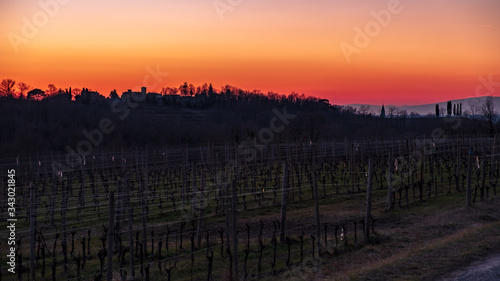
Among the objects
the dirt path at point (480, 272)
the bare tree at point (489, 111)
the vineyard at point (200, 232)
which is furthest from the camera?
the bare tree at point (489, 111)

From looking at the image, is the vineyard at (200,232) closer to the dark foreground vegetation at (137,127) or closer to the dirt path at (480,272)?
the dirt path at (480,272)

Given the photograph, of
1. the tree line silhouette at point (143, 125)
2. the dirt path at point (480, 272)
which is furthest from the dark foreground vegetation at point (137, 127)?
the dirt path at point (480, 272)

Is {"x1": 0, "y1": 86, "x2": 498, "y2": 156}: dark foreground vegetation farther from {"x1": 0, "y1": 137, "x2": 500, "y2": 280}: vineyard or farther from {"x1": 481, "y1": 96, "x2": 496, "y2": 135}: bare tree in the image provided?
{"x1": 0, "y1": 137, "x2": 500, "y2": 280}: vineyard

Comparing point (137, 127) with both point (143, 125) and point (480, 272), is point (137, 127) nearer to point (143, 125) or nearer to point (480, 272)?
point (143, 125)

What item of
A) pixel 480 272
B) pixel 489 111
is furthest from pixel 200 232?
pixel 489 111

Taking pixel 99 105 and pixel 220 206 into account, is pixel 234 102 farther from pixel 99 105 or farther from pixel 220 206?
pixel 220 206

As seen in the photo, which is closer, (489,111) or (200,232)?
(200,232)

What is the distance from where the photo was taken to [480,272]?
799 cm

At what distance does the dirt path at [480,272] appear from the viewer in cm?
765

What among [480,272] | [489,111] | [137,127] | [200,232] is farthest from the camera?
[137,127]

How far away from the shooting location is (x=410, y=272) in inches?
331

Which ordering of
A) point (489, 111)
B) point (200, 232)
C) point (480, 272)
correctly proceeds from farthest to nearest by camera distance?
point (489, 111)
point (200, 232)
point (480, 272)

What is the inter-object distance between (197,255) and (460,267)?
520cm

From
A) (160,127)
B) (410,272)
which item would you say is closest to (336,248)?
(410,272)
